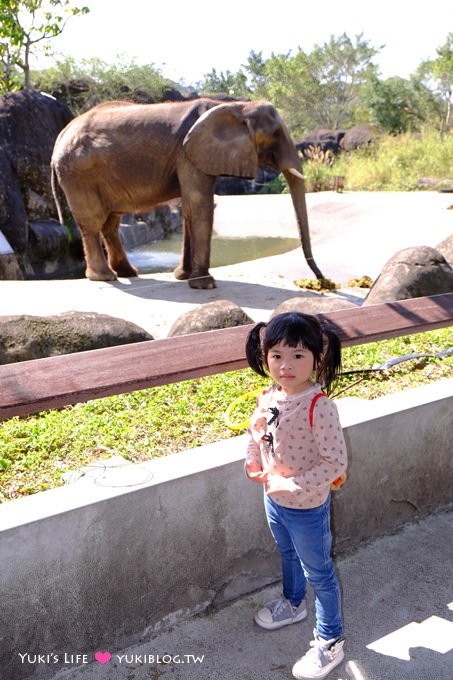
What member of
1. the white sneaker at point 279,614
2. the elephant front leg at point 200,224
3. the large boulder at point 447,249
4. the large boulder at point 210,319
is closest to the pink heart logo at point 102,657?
the white sneaker at point 279,614

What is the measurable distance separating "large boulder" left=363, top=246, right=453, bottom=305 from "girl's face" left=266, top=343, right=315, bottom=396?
162 inches

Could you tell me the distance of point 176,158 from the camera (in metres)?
8.39

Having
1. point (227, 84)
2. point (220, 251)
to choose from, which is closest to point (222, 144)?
point (220, 251)

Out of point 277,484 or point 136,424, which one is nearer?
point 277,484

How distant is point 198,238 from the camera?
337 inches

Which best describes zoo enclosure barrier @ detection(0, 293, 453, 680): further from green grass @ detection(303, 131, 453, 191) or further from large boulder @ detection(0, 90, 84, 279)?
green grass @ detection(303, 131, 453, 191)

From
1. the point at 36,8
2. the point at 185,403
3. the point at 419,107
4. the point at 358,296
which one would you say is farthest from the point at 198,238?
the point at 419,107

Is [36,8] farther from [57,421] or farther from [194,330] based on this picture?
[57,421]

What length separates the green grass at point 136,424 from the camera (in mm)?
2906

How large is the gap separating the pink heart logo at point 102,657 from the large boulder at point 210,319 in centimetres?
296

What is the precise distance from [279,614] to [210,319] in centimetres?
290

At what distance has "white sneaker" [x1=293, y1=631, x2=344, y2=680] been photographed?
2221 millimetres

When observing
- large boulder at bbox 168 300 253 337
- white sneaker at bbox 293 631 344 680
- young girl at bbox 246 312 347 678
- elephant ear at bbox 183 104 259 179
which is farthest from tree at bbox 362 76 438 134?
white sneaker at bbox 293 631 344 680

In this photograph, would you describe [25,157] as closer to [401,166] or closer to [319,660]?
[319,660]
